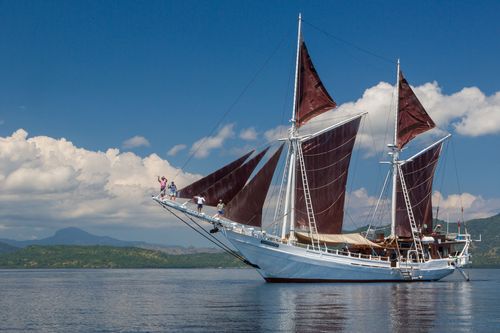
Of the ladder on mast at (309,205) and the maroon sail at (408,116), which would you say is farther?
the maroon sail at (408,116)

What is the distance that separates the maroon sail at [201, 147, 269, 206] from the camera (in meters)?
77.9

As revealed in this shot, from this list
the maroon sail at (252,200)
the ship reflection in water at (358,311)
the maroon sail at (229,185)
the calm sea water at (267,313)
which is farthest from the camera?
the maroon sail at (252,200)

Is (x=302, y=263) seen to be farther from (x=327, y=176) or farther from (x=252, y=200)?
(x=327, y=176)

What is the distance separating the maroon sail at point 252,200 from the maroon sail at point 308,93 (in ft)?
Answer: 40.6

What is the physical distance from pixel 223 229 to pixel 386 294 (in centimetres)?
2127

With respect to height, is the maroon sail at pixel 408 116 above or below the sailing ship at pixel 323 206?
above

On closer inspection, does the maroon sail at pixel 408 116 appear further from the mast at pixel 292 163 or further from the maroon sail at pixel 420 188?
the mast at pixel 292 163

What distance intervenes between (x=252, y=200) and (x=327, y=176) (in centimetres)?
1447

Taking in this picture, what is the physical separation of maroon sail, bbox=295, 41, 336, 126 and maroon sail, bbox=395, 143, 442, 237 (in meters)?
21.9

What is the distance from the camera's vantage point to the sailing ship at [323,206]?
3147 inches

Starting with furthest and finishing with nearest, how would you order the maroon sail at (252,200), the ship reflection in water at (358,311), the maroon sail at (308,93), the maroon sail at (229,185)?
the maroon sail at (308,93) → the maroon sail at (252,200) → the maroon sail at (229,185) → the ship reflection in water at (358,311)

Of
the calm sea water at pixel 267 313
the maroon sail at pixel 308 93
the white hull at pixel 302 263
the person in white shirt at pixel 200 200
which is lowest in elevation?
the calm sea water at pixel 267 313

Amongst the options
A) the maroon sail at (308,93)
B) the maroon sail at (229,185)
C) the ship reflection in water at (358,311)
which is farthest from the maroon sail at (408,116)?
the ship reflection in water at (358,311)

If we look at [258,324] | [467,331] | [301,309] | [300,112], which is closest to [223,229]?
[300,112]
